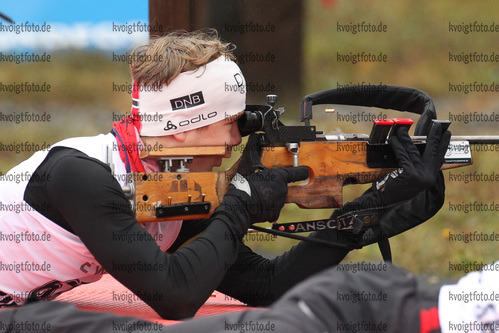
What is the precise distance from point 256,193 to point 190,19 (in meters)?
1.42

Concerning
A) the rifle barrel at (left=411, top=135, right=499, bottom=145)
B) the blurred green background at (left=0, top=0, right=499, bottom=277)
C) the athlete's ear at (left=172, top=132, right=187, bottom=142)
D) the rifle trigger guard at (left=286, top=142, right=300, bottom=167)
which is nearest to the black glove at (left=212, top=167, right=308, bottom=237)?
the rifle trigger guard at (left=286, top=142, right=300, bottom=167)

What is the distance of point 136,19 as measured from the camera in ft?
13.4

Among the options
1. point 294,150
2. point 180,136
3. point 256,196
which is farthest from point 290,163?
point 180,136

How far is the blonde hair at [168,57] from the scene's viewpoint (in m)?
2.35

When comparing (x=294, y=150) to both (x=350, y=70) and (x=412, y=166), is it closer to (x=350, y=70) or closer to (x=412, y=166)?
(x=412, y=166)

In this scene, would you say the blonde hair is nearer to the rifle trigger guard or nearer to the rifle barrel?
the rifle trigger guard

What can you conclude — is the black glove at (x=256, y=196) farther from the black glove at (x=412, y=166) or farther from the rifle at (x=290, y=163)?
the black glove at (x=412, y=166)

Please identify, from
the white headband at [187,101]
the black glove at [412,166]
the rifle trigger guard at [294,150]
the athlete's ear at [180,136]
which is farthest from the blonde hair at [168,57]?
the black glove at [412,166]

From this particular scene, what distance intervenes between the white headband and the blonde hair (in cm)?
2

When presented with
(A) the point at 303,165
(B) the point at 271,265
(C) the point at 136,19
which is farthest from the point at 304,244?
(C) the point at 136,19

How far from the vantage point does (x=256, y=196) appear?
2.34 meters

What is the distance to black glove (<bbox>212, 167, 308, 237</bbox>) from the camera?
2305 millimetres

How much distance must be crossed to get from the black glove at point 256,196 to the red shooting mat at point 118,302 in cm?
31

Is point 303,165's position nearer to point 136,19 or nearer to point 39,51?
point 136,19
